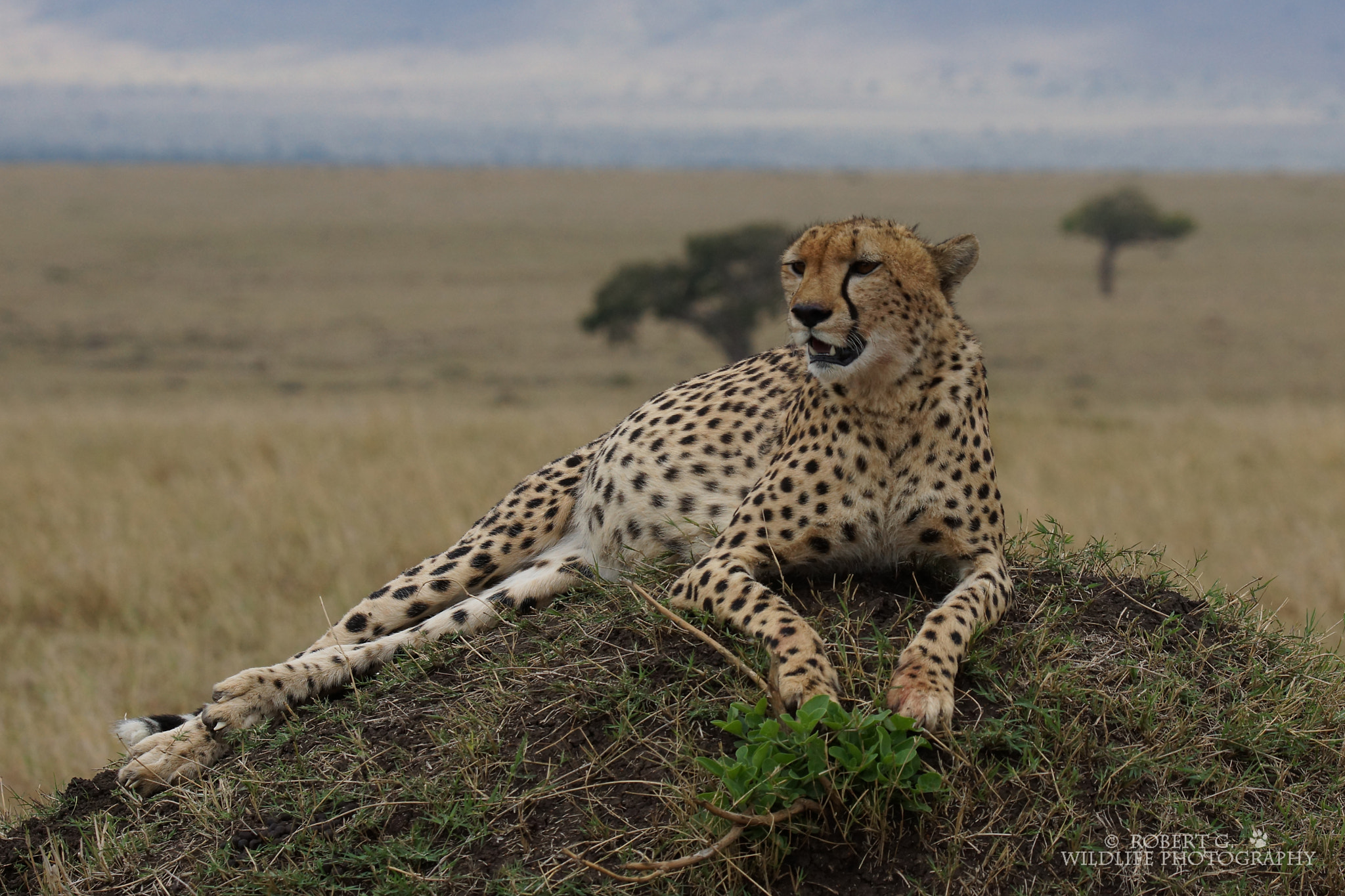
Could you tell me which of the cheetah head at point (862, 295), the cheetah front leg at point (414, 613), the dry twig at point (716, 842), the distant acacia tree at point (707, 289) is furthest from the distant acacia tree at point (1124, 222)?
the dry twig at point (716, 842)

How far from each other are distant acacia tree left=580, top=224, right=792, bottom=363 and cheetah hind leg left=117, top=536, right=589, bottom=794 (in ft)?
68.1

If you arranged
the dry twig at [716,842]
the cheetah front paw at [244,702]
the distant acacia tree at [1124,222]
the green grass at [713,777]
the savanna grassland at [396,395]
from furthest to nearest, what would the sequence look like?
the distant acacia tree at [1124,222] < the savanna grassland at [396,395] < the cheetah front paw at [244,702] < the green grass at [713,777] < the dry twig at [716,842]

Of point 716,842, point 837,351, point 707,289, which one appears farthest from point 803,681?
point 707,289

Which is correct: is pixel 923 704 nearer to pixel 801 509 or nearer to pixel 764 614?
pixel 764 614

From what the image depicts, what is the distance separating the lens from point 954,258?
10.4 feet

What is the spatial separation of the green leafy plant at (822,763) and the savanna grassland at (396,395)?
10.7 feet

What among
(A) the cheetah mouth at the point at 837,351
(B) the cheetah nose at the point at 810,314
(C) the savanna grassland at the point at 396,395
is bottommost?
(C) the savanna grassland at the point at 396,395

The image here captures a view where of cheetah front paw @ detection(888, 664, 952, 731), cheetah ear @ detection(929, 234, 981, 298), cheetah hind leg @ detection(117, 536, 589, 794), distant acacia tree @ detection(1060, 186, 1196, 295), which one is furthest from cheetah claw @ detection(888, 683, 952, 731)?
distant acacia tree @ detection(1060, 186, 1196, 295)

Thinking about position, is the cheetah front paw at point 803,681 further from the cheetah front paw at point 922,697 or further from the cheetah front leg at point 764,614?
the cheetah front paw at point 922,697

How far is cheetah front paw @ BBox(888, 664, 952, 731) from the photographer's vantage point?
260 cm

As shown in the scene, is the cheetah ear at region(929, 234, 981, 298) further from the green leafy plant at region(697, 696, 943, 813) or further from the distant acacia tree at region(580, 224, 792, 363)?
the distant acacia tree at region(580, 224, 792, 363)

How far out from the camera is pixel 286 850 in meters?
2.76

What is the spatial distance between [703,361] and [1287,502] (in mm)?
22042

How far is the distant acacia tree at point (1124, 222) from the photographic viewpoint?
132 ft
